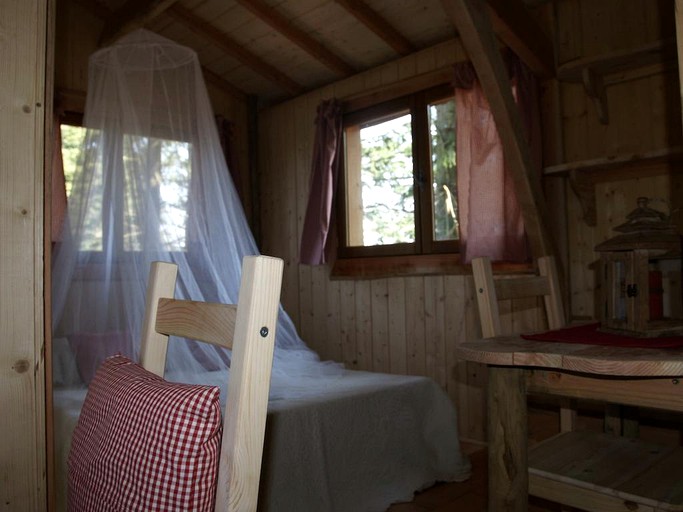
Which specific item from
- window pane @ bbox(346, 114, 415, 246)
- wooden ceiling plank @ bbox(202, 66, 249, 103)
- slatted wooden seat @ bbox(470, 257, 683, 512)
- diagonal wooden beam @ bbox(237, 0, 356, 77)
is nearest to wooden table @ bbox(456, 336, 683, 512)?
slatted wooden seat @ bbox(470, 257, 683, 512)

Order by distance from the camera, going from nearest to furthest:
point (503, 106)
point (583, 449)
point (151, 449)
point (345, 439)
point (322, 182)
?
1. point (151, 449)
2. point (583, 449)
3. point (345, 439)
4. point (503, 106)
5. point (322, 182)

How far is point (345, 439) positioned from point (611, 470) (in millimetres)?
1071

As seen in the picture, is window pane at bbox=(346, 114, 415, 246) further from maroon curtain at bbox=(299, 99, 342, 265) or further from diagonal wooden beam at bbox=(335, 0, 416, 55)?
diagonal wooden beam at bbox=(335, 0, 416, 55)

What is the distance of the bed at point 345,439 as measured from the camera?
2.02 meters

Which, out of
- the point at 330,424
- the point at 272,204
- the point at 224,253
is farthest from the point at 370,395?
the point at 272,204

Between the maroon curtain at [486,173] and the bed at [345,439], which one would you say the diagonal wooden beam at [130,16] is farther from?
the bed at [345,439]

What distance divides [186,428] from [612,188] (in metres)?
2.58

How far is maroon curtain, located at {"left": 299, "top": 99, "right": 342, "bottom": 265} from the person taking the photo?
394 cm

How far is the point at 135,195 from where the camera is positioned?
2709 mm

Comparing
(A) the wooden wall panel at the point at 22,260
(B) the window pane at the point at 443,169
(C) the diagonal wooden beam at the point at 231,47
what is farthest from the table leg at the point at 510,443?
(C) the diagonal wooden beam at the point at 231,47

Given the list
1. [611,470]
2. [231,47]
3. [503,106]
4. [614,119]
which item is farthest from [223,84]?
[611,470]

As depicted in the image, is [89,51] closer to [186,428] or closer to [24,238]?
[24,238]

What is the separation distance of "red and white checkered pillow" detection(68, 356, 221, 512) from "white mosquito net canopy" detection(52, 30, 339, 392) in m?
1.72

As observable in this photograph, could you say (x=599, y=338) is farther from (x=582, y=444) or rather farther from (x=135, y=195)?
(x=135, y=195)
